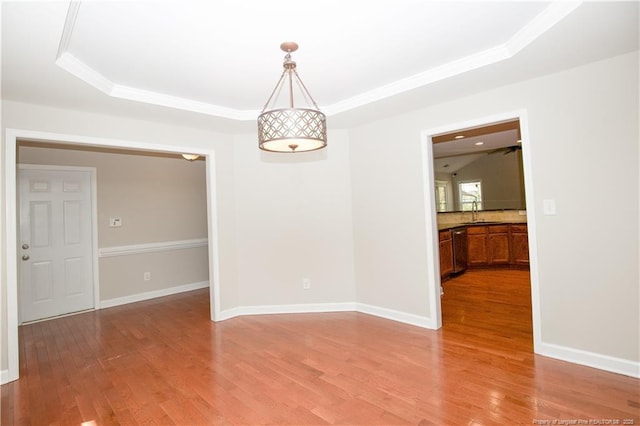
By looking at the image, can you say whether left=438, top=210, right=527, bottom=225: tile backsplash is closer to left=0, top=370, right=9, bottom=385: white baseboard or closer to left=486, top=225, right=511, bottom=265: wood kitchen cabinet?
left=486, top=225, right=511, bottom=265: wood kitchen cabinet

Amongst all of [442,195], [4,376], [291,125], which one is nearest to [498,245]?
[442,195]

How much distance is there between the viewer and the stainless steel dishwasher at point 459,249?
5.85 metres

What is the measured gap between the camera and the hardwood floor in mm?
2074

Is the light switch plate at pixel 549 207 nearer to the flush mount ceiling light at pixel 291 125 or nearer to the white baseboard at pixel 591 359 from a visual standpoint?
the white baseboard at pixel 591 359

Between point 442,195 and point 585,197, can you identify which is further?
point 442,195

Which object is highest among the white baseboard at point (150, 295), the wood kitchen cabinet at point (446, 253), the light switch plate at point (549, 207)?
the light switch plate at point (549, 207)

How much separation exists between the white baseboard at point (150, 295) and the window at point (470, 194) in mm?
6309

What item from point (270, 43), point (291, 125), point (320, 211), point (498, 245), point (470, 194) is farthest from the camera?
point (470, 194)

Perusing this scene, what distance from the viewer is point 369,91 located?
3.19 m

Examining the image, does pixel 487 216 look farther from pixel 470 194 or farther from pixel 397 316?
pixel 397 316

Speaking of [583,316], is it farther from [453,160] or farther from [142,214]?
[453,160]

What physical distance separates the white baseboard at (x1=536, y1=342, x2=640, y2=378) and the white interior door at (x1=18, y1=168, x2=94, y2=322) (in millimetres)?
5553

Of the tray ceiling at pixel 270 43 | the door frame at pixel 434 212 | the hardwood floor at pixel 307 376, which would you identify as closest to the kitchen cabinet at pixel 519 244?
the hardwood floor at pixel 307 376

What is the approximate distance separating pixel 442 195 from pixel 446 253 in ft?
10.4
